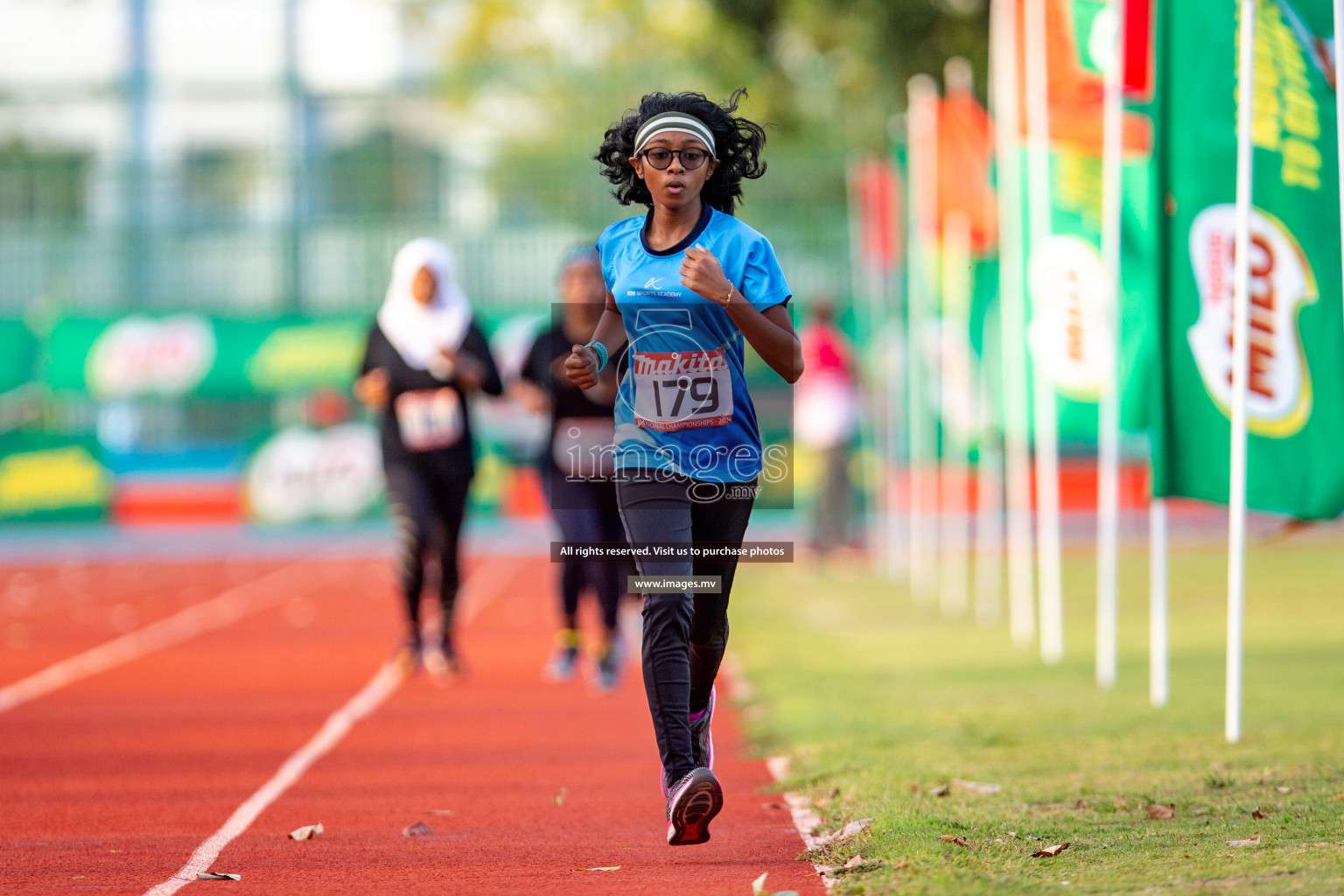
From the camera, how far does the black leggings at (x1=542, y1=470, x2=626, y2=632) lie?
10359 mm

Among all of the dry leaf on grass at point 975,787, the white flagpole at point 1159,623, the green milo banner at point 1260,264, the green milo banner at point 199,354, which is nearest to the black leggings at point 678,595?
the dry leaf on grass at point 975,787

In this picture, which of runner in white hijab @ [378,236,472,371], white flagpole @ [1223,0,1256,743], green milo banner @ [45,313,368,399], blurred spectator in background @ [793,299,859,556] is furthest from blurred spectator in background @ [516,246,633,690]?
green milo banner @ [45,313,368,399]

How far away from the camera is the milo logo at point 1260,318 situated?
780 centimetres

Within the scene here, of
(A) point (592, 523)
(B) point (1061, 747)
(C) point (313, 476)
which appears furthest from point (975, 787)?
(C) point (313, 476)

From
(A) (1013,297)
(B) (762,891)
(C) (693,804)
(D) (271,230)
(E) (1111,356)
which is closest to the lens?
(B) (762,891)

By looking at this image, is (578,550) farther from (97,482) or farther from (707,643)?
(97,482)

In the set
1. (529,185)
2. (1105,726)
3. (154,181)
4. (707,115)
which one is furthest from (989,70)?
(707,115)

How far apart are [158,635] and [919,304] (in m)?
7.74

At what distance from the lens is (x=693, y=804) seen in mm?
5402

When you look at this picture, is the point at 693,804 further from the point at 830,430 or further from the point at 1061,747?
the point at 830,430

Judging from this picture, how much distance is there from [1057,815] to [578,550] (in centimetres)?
434

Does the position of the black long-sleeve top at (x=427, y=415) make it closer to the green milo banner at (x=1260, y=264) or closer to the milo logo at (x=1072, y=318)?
the milo logo at (x=1072, y=318)

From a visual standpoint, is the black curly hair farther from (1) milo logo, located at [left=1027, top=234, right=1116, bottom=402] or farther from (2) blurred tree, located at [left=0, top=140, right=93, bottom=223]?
(2) blurred tree, located at [left=0, top=140, right=93, bottom=223]

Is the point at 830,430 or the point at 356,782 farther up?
the point at 830,430
